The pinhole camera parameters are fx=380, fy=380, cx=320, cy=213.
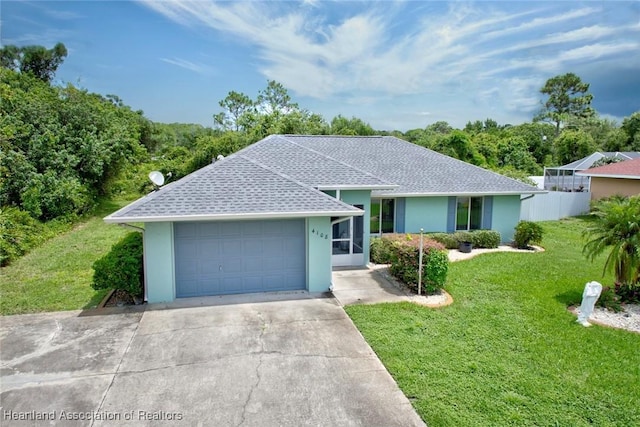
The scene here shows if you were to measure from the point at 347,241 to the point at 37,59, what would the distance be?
172 feet

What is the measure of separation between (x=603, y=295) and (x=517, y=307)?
242 centimetres

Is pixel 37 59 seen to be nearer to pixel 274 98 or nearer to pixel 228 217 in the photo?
pixel 274 98

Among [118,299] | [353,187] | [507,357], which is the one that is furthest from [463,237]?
[118,299]

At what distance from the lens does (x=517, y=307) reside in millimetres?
9742

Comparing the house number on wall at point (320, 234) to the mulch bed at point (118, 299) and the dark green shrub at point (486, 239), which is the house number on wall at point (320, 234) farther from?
the dark green shrub at point (486, 239)

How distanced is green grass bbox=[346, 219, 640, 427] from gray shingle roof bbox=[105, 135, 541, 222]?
11.9 ft

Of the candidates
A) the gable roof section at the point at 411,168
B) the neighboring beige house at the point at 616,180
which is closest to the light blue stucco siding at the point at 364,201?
the gable roof section at the point at 411,168

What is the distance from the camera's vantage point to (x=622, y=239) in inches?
378

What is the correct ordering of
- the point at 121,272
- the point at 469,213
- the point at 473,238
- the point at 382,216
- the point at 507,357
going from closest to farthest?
the point at 507,357 → the point at 121,272 → the point at 382,216 → the point at 473,238 → the point at 469,213

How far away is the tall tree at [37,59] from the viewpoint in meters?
46.4

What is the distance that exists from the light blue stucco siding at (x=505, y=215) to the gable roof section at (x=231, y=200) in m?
9.62

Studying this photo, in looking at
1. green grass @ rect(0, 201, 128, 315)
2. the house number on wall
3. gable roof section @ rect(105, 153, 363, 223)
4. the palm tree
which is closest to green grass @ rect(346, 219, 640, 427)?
the palm tree

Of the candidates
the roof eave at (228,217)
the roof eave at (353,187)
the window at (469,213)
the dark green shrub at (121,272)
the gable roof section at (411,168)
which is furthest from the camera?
the window at (469,213)

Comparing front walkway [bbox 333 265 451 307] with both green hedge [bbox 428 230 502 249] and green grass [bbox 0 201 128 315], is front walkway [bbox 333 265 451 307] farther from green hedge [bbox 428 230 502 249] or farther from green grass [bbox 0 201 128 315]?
green grass [bbox 0 201 128 315]
